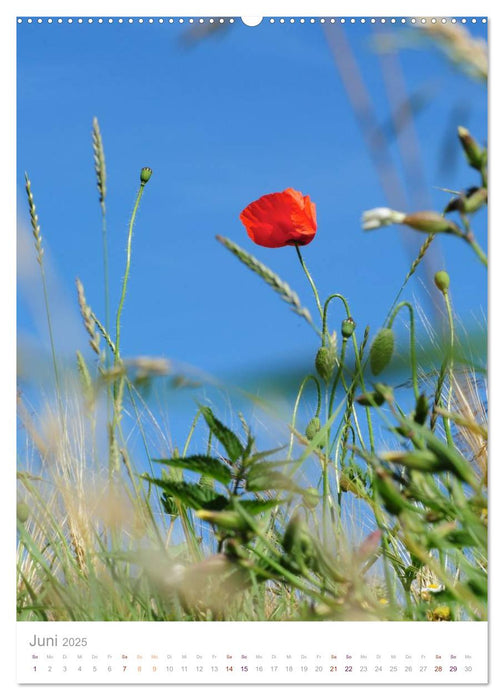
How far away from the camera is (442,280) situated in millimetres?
1038

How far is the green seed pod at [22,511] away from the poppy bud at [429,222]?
2.01 ft

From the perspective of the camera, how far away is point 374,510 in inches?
A: 39.6

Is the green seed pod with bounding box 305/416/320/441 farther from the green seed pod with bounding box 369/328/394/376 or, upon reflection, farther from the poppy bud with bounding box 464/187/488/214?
the poppy bud with bounding box 464/187/488/214

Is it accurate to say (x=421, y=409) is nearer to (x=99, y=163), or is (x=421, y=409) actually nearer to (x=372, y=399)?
(x=372, y=399)

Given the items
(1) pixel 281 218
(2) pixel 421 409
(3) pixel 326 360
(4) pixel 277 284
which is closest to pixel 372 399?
(2) pixel 421 409

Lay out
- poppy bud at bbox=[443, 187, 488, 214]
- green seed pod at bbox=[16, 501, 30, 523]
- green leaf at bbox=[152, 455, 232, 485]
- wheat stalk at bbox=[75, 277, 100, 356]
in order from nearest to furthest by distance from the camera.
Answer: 1. poppy bud at bbox=[443, 187, 488, 214]
2. green leaf at bbox=[152, 455, 232, 485]
3. wheat stalk at bbox=[75, 277, 100, 356]
4. green seed pod at bbox=[16, 501, 30, 523]

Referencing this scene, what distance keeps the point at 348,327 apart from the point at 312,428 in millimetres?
138

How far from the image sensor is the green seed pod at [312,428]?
3.47ft

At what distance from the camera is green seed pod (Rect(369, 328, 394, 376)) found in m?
0.97

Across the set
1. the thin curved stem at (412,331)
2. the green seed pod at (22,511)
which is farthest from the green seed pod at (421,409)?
the green seed pod at (22,511)

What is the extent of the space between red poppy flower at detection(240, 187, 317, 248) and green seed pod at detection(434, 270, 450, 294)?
0.18 m

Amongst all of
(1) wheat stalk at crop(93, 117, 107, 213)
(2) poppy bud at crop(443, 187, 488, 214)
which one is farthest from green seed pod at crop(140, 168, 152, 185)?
(2) poppy bud at crop(443, 187, 488, 214)
